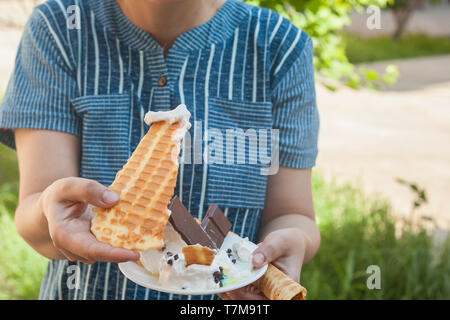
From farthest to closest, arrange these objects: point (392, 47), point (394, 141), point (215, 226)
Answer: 1. point (392, 47)
2. point (394, 141)
3. point (215, 226)

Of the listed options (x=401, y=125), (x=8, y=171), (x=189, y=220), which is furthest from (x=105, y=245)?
(x=401, y=125)

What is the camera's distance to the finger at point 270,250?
1153 mm

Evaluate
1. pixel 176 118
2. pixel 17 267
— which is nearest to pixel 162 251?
pixel 176 118

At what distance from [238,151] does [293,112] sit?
19cm

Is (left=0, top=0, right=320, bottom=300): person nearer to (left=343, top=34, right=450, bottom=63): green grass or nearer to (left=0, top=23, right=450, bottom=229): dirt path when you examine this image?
(left=0, top=23, right=450, bottom=229): dirt path

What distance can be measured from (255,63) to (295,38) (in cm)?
14

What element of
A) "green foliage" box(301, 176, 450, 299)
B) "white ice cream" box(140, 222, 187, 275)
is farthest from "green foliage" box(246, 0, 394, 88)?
"white ice cream" box(140, 222, 187, 275)

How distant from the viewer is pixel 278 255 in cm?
123

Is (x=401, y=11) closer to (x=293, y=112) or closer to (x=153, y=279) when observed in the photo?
(x=293, y=112)

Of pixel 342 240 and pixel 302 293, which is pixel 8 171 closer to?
pixel 342 240

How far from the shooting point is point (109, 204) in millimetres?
1068

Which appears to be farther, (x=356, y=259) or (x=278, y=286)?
(x=356, y=259)

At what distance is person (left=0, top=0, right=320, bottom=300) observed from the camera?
1.41 m

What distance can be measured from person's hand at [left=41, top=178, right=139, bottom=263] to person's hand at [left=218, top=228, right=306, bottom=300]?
0.95ft
